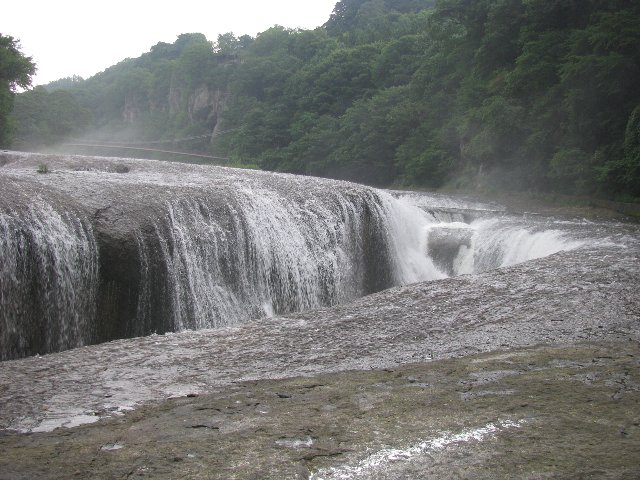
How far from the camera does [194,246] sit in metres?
10.9

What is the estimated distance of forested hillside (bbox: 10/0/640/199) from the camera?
871 inches

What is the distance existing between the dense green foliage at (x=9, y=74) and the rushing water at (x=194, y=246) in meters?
15.9

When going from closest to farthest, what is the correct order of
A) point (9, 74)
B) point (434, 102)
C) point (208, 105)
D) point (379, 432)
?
1. point (379, 432)
2. point (9, 74)
3. point (434, 102)
4. point (208, 105)

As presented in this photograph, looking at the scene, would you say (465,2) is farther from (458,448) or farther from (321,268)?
(458,448)

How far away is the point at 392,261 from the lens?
14.9 metres

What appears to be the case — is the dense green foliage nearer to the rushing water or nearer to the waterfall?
the rushing water

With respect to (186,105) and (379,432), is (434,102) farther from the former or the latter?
(186,105)

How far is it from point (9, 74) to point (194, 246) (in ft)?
75.4

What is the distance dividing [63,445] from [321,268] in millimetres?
9059

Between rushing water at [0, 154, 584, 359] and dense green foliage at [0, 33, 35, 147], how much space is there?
1593cm

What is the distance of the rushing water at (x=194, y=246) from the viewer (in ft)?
29.0

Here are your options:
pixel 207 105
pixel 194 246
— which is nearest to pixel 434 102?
pixel 194 246

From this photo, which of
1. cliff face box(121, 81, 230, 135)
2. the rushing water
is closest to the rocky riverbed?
the rushing water

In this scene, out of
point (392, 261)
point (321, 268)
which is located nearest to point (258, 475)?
point (321, 268)
